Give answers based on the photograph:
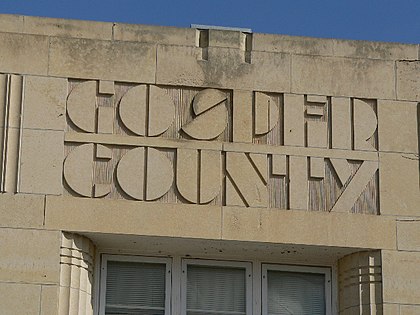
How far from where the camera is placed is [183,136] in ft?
46.5

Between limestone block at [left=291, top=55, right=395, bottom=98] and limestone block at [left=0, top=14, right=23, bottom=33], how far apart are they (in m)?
3.63

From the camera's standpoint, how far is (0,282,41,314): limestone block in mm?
13219

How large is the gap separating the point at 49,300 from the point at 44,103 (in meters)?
2.53

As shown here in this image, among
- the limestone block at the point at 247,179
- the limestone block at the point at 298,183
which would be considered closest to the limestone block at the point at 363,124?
the limestone block at the point at 298,183

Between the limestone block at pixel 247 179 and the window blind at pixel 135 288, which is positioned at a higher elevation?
the limestone block at pixel 247 179

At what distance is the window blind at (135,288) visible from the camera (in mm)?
14305

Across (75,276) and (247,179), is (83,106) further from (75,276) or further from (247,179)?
(247,179)

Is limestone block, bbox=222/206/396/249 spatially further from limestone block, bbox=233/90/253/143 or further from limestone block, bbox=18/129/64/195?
limestone block, bbox=18/129/64/195

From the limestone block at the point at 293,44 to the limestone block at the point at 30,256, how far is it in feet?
12.2

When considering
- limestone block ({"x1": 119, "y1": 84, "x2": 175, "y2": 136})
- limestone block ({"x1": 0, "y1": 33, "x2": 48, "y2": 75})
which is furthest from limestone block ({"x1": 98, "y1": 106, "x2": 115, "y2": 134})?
limestone block ({"x1": 0, "y1": 33, "x2": 48, "y2": 75})

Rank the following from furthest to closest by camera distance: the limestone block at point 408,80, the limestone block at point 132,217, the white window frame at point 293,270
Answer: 1. the limestone block at point 408,80
2. the white window frame at point 293,270
3. the limestone block at point 132,217

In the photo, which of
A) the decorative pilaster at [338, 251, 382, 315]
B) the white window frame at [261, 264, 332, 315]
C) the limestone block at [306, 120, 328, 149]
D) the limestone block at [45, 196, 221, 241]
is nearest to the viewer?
the limestone block at [45, 196, 221, 241]

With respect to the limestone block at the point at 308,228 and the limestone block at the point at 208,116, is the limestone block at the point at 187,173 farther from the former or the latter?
the limestone block at the point at 308,228

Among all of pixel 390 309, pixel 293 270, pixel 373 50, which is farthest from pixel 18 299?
pixel 373 50
